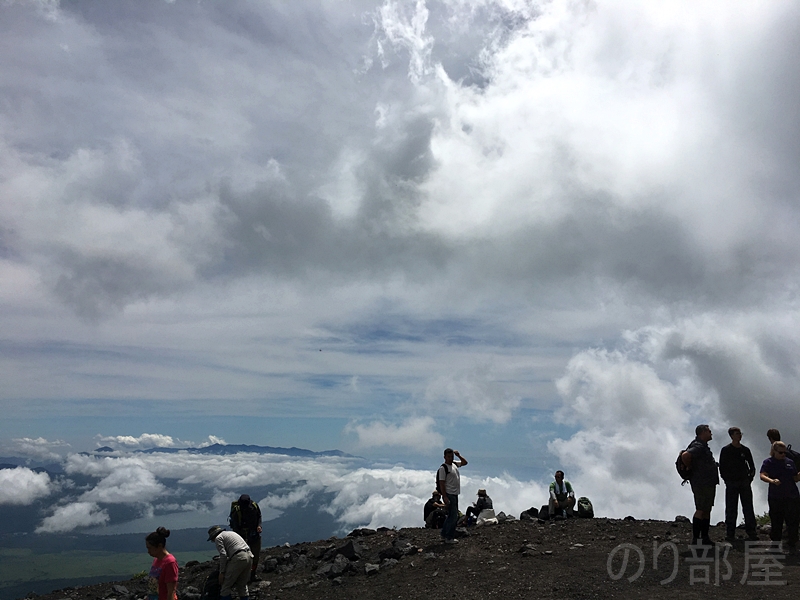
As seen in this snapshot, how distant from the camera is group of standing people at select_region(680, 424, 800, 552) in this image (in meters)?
12.4

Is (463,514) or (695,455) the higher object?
(695,455)

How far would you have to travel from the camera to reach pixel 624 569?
12391 millimetres

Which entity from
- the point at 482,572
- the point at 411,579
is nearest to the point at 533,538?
the point at 482,572

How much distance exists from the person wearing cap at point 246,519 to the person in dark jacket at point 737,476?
11979 millimetres

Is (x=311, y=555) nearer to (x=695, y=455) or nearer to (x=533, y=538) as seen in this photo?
(x=533, y=538)

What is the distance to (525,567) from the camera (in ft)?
43.5

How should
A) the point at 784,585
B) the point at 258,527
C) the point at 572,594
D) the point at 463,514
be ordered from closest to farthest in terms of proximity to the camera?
the point at 784,585 < the point at 572,594 < the point at 258,527 < the point at 463,514

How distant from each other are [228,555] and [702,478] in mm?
10779

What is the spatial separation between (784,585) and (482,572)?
246 inches

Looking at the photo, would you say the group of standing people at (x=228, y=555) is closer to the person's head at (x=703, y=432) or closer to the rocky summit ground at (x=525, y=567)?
the rocky summit ground at (x=525, y=567)

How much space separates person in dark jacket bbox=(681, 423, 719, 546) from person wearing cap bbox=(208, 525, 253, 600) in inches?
404

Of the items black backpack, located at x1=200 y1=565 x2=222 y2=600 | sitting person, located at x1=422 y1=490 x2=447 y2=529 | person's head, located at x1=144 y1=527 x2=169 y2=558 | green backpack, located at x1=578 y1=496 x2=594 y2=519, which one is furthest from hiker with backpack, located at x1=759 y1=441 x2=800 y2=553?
black backpack, located at x1=200 y1=565 x2=222 y2=600

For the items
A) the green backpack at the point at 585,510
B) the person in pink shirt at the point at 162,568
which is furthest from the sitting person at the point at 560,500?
the person in pink shirt at the point at 162,568

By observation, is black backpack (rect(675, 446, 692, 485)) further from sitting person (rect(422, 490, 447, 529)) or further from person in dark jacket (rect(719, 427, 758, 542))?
sitting person (rect(422, 490, 447, 529))
